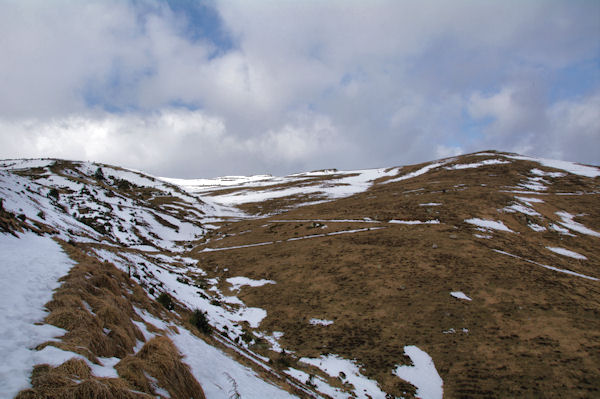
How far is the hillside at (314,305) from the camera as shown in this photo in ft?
25.8

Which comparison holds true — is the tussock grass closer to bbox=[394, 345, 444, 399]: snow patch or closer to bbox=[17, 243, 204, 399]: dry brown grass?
bbox=[17, 243, 204, 399]: dry brown grass

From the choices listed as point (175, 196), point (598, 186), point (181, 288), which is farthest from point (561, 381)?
point (175, 196)

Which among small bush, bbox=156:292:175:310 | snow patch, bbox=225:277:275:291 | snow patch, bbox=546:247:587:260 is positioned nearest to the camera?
small bush, bbox=156:292:175:310

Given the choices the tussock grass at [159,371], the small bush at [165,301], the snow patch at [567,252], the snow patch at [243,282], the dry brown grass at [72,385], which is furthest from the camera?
the snow patch at [567,252]

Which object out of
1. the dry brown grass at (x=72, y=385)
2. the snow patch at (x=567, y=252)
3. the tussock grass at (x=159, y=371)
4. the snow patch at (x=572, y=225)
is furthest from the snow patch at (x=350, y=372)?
the snow patch at (x=572, y=225)

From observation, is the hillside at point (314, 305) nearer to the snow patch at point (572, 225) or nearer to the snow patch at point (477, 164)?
the snow patch at point (572, 225)

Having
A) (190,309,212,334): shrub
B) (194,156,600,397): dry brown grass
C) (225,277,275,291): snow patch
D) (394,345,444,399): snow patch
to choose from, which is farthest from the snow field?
(225,277,275,291): snow patch

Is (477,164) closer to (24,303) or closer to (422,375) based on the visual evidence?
(422,375)

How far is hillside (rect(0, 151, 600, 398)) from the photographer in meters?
7.86

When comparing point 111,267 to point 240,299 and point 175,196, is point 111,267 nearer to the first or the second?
point 240,299

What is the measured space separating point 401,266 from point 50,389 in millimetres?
30523

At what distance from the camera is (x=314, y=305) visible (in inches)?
1007

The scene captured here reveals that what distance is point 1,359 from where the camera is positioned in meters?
5.75

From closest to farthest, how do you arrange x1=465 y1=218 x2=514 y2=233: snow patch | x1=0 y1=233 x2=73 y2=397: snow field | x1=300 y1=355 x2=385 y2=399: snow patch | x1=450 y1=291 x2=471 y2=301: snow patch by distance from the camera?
1. x1=0 y1=233 x2=73 y2=397: snow field
2. x1=300 y1=355 x2=385 y2=399: snow patch
3. x1=450 y1=291 x2=471 y2=301: snow patch
4. x1=465 y1=218 x2=514 y2=233: snow patch
